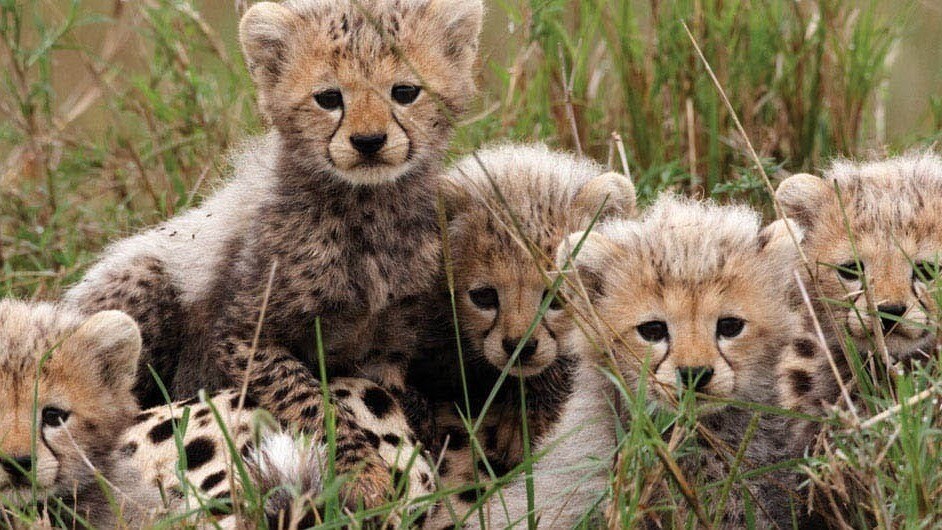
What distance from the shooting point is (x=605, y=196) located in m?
3.56

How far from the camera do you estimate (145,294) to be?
381cm

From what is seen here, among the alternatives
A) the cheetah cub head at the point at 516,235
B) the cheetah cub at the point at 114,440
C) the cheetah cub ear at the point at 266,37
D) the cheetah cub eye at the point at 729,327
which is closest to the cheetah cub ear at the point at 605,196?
the cheetah cub head at the point at 516,235

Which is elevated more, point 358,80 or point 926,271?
point 358,80

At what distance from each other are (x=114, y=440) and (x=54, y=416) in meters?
0.15

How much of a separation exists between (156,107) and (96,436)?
79.8 inches

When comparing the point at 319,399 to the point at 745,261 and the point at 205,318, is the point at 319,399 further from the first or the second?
the point at 745,261

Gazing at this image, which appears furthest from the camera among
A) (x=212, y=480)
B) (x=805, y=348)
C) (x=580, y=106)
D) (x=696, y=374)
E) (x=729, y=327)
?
(x=580, y=106)

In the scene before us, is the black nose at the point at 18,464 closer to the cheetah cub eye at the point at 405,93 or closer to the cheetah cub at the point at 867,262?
the cheetah cub eye at the point at 405,93

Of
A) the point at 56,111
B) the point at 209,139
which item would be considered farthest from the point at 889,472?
the point at 56,111

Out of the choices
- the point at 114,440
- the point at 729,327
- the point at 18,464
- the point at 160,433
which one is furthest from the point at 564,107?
the point at 18,464

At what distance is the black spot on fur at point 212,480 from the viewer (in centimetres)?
314

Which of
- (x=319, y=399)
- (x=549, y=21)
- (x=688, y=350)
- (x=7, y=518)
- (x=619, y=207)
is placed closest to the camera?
(x=7, y=518)

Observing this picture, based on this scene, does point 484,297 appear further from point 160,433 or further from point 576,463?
point 160,433

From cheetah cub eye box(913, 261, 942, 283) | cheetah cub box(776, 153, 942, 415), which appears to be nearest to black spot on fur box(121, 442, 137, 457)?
cheetah cub box(776, 153, 942, 415)
